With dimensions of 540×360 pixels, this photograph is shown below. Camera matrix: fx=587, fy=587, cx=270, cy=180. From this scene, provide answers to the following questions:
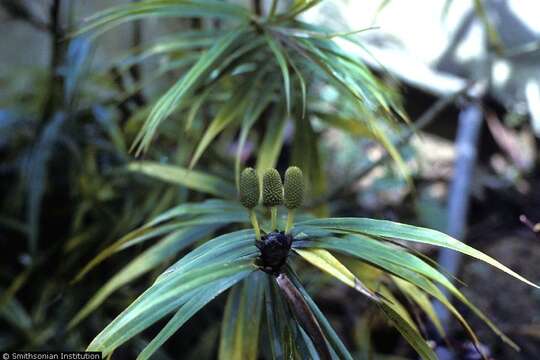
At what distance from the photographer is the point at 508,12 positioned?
71.3 inches

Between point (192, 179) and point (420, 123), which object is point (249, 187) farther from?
point (420, 123)

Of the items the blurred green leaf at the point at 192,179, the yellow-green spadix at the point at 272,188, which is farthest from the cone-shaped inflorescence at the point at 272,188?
the blurred green leaf at the point at 192,179

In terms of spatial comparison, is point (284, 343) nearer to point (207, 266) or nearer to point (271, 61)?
point (207, 266)

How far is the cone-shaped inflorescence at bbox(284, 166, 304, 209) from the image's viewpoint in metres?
0.56

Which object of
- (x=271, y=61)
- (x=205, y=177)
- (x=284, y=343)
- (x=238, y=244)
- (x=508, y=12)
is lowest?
(x=284, y=343)

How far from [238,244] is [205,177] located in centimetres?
47

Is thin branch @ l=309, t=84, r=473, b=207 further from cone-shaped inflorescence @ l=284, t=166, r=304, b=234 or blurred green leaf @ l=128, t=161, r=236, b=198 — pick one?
cone-shaped inflorescence @ l=284, t=166, r=304, b=234

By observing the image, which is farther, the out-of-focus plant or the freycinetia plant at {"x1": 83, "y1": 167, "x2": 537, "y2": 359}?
the out-of-focus plant

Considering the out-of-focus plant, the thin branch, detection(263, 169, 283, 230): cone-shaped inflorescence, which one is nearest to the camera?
detection(263, 169, 283, 230): cone-shaped inflorescence

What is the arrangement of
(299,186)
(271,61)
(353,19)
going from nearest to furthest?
(299,186) < (271,61) < (353,19)

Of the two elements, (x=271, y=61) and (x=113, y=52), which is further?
(x=113, y=52)

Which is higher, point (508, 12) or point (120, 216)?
point (508, 12)

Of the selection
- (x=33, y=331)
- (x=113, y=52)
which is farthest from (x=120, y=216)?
(x=113, y=52)

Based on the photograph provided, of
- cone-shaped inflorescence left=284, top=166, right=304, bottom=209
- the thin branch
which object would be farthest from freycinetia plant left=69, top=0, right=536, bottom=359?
the thin branch
